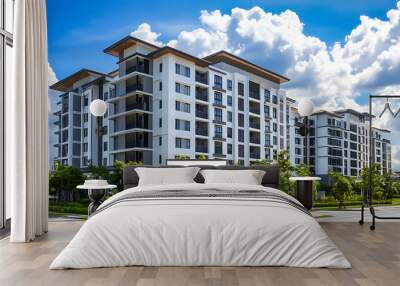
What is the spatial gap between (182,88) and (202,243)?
723 cm

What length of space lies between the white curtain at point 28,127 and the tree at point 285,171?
11.9 feet

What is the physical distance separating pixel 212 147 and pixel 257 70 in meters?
1.99

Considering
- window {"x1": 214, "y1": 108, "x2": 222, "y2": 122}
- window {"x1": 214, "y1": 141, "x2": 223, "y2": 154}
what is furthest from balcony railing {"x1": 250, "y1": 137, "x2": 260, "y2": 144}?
window {"x1": 214, "y1": 108, "x2": 222, "y2": 122}

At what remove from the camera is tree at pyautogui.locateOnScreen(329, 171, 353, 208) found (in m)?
7.59

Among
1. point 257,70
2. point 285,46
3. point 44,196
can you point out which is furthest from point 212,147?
point 44,196

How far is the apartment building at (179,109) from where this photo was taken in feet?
30.0

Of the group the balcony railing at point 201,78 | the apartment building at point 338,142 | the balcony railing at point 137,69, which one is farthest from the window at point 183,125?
the apartment building at point 338,142

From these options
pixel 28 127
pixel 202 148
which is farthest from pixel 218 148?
pixel 28 127

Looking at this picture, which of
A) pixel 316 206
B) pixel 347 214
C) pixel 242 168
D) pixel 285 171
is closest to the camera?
pixel 242 168

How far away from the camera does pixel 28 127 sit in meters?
4.15

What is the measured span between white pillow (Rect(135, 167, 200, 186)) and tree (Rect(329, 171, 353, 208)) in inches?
138

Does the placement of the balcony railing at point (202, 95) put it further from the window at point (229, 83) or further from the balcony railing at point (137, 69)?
the balcony railing at point (137, 69)

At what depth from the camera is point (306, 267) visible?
9.55 ft

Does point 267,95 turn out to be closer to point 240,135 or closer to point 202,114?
point 240,135
